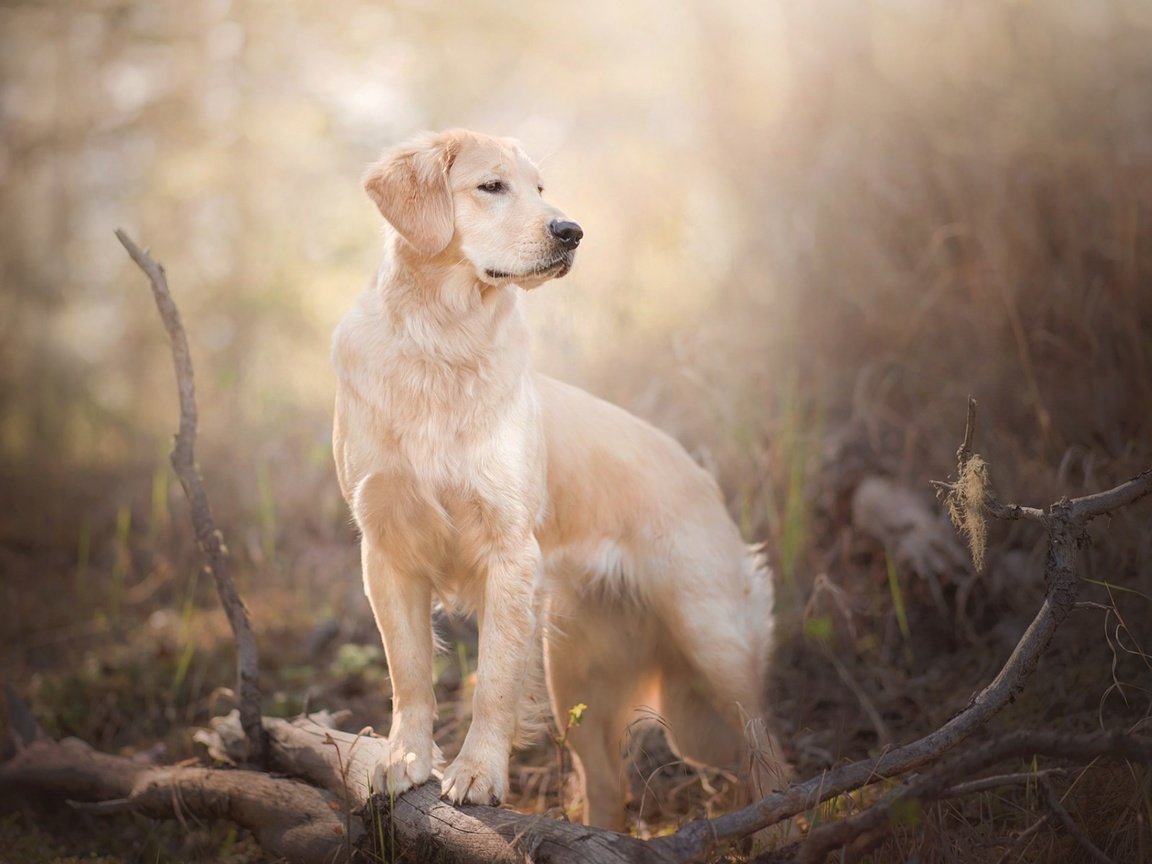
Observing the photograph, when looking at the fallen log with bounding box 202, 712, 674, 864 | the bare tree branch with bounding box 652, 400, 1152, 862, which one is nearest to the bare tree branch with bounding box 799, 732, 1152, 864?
the bare tree branch with bounding box 652, 400, 1152, 862

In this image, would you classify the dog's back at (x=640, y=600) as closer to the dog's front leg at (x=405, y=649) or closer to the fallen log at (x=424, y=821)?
the dog's front leg at (x=405, y=649)

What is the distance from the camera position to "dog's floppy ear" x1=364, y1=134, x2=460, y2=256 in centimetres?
262

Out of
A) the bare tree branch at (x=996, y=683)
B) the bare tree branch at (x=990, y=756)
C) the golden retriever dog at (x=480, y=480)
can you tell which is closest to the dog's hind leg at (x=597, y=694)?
the golden retriever dog at (x=480, y=480)

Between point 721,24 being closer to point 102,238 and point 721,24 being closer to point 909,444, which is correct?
point 909,444

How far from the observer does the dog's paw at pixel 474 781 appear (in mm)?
2270

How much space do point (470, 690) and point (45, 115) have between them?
24.4 ft

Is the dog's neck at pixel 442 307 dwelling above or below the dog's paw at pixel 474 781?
above

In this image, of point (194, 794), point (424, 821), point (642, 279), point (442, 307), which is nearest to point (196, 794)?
point (194, 794)

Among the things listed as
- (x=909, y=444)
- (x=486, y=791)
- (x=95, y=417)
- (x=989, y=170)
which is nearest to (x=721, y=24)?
(x=989, y=170)

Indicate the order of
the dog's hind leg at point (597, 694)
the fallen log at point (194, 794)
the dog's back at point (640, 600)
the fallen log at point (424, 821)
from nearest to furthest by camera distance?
the fallen log at point (424, 821)
the fallen log at point (194, 794)
the dog's back at point (640, 600)
the dog's hind leg at point (597, 694)

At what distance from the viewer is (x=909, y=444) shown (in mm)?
4504

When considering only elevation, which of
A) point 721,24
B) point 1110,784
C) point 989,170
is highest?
point 721,24

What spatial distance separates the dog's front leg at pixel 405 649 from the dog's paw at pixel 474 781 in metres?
0.13

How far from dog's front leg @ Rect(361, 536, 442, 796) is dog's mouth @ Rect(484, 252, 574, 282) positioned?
0.82 m
